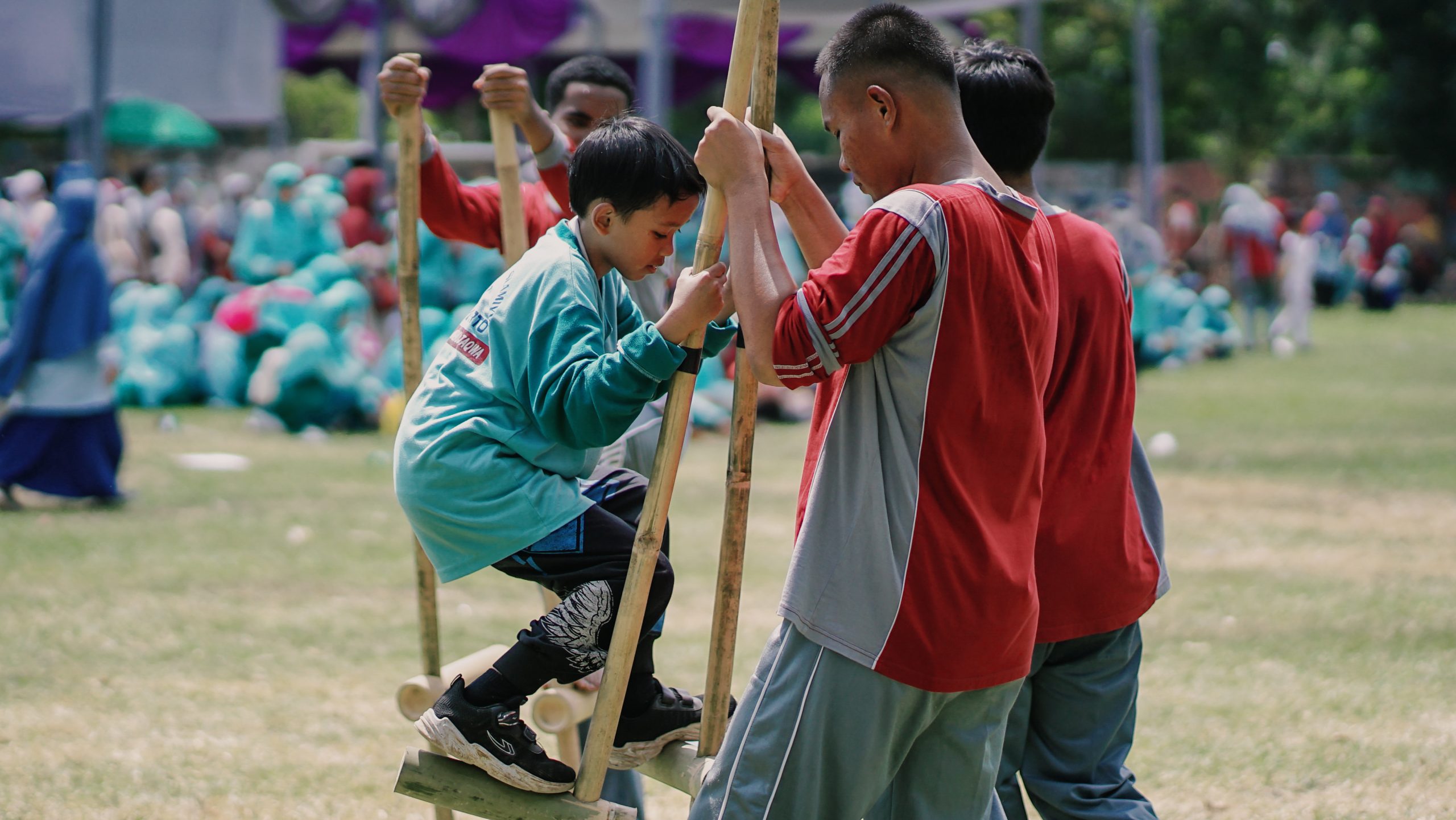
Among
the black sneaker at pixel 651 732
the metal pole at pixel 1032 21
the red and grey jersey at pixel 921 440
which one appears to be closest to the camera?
the red and grey jersey at pixel 921 440

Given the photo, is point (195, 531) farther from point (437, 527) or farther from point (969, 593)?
point (969, 593)

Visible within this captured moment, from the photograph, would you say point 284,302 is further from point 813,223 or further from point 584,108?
point 813,223

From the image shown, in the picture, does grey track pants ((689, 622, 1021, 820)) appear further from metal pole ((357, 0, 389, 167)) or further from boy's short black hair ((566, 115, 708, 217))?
metal pole ((357, 0, 389, 167))

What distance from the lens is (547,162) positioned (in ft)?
14.8

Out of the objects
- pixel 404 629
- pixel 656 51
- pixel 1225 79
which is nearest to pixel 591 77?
pixel 404 629

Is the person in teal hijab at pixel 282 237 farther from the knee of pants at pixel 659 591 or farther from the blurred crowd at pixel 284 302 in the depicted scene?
the knee of pants at pixel 659 591

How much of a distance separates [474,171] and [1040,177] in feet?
30.7

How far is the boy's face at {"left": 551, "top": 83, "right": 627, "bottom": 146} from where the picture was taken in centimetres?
475

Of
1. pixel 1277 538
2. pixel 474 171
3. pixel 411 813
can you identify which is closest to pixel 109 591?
pixel 411 813

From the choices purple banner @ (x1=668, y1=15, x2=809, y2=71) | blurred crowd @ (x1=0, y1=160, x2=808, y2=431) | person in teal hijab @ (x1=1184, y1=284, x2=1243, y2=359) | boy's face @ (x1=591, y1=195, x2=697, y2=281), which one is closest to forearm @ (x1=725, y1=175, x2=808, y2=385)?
boy's face @ (x1=591, y1=195, x2=697, y2=281)

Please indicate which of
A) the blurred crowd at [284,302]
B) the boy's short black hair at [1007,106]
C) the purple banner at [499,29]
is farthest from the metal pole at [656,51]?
the boy's short black hair at [1007,106]

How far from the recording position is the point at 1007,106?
144 inches

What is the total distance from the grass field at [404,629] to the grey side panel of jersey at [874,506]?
7.89 feet

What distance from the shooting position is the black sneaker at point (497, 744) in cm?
323
